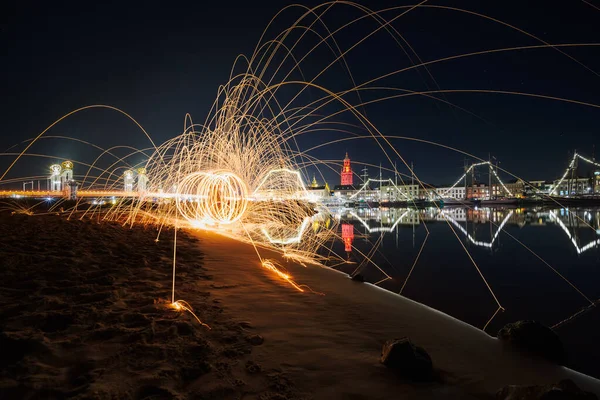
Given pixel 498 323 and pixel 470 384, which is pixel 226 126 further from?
pixel 470 384

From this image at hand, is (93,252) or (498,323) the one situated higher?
(93,252)

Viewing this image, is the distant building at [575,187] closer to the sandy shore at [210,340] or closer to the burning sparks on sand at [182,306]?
the sandy shore at [210,340]

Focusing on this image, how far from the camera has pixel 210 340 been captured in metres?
2.70

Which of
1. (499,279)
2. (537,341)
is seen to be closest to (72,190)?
(499,279)

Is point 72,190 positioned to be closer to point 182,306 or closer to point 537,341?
point 182,306

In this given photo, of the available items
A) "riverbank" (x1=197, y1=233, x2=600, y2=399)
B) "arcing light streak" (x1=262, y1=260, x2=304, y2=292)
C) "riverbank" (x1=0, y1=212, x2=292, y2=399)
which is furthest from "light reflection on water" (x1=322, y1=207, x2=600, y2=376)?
"riverbank" (x1=0, y1=212, x2=292, y2=399)

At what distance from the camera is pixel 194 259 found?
20.9 feet

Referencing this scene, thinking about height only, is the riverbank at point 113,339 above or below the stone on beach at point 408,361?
above

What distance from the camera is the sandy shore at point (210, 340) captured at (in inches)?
79.4

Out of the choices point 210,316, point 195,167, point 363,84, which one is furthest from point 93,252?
point 195,167

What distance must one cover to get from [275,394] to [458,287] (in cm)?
632

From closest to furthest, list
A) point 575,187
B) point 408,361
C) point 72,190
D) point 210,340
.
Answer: point 408,361, point 210,340, point 72,190, point 575,187

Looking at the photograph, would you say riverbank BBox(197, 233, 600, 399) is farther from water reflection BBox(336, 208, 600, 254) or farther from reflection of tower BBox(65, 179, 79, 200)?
reflection of tower BBox(65, 179, 79, 200)

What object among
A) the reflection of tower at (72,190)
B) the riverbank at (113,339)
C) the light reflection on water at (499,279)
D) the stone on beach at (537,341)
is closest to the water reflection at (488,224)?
the light reflection on water at (499,279)
